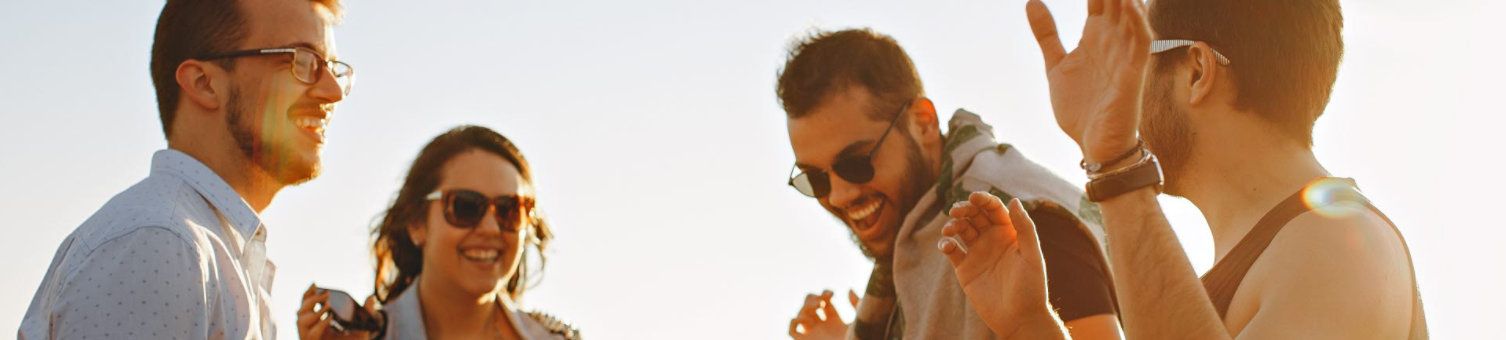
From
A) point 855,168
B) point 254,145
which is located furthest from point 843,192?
point 254,145

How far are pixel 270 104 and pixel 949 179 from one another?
86.5 inches

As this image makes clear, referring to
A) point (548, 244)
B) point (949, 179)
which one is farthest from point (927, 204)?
point (548, 244)

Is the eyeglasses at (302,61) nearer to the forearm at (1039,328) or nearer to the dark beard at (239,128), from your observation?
the dark beard at (239,128)

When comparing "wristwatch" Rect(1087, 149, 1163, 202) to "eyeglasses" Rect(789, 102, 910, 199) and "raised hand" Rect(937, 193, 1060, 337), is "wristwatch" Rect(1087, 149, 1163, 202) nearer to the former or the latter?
"raised hand" Rect(937, 193, 1060, 337)

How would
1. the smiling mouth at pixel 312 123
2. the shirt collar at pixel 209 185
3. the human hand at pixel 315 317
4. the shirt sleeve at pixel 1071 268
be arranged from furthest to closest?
the human hand at pixel 315 317
the smiling mouth at pixel 312 123
the shirt sleeve at pixel 1071 268
the shirt collar at pixel 209 185

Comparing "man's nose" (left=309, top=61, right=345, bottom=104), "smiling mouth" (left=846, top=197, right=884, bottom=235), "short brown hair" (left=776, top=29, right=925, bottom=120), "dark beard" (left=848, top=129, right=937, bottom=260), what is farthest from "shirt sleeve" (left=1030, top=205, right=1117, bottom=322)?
"man's nose" (left=309, top=61, right=345, bottom=104)

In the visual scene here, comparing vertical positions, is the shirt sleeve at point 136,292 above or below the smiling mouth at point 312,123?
below

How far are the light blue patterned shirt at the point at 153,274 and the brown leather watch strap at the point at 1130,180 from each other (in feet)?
6.55

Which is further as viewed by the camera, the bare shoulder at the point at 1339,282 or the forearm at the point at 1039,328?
the forearm at the point at 1039,328

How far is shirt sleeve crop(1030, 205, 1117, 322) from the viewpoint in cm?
365

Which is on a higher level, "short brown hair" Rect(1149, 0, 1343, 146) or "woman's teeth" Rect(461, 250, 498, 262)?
"short brown hair" Rect(1149, 0, 1343, 146)

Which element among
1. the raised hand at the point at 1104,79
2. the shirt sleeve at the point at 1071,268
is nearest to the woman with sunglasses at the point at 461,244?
the shirt sleeve at the point at 1071,268

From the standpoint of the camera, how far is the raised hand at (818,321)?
17.6ft

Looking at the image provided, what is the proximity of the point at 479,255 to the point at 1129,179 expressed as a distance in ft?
13.6
